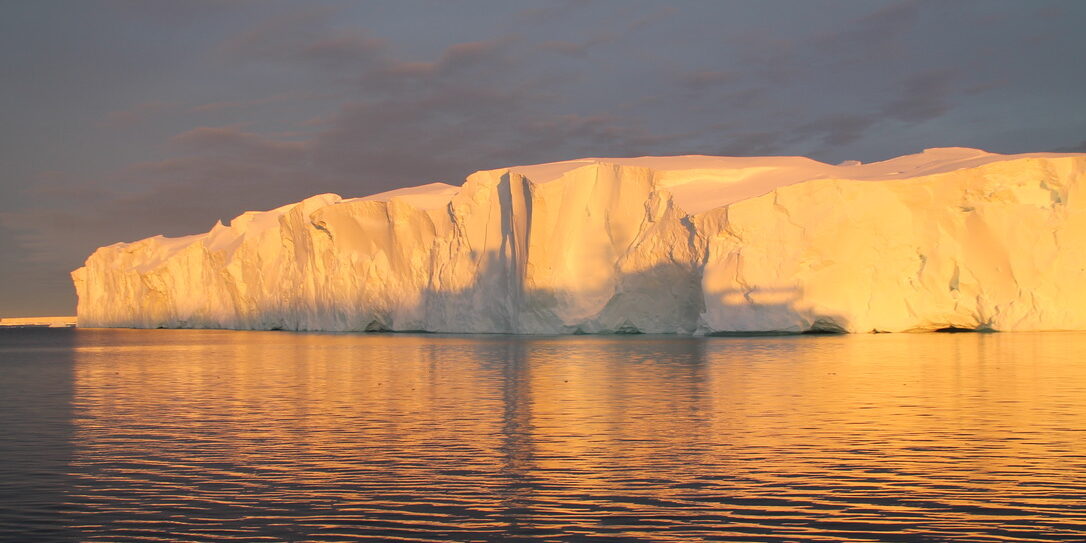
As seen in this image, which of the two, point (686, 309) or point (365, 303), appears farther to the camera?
point (365, 303)

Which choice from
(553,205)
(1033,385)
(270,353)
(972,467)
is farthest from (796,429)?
(553,205)

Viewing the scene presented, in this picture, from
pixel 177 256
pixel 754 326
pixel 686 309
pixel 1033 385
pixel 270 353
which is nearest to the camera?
pixel 1033 385

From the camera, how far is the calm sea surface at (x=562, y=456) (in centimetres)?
620

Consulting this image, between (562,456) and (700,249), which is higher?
(700,249)

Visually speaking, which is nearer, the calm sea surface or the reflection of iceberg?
the calm sea surface

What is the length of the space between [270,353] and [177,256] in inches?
1303

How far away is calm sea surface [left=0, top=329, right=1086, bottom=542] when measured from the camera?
6.20 metres

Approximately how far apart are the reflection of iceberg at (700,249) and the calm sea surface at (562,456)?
1302 centimetres

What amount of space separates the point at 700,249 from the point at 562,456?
981 inches

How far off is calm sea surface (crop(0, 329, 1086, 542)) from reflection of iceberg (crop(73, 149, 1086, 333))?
1302cm

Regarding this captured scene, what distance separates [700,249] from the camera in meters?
33.0

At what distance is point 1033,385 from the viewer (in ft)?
46.9

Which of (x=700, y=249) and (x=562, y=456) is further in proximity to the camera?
(x=700, y=249)

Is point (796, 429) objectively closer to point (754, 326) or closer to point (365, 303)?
point (754, 326)
